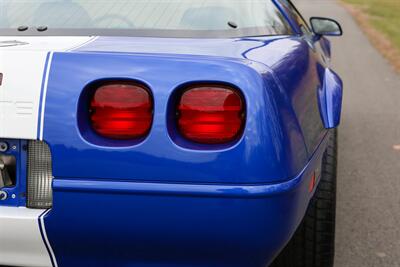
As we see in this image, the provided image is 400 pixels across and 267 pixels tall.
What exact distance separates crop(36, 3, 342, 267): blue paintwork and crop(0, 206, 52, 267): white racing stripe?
0.05 m

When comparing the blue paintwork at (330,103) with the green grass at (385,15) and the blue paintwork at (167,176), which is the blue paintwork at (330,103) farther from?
the green grass at (385,15)

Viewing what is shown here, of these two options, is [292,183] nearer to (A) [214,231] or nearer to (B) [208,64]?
(A) [214,231]

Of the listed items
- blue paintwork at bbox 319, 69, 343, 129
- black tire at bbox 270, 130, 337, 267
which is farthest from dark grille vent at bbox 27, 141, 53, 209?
blue paintwork at bbox 319, 69, 343, 129

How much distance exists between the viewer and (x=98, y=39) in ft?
7.27

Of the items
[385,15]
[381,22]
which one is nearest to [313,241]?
[381,22]

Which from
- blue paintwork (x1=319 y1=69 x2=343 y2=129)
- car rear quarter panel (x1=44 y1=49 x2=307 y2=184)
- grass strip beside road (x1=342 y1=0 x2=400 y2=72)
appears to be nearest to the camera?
car rear quarter panel (x1=44 y1=49 x2=307 y2=184)

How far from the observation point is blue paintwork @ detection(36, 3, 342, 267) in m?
1.79

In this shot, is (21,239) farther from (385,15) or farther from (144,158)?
(385,15)

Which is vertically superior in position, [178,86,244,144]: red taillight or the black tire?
[178,86,244,144]: red taillight

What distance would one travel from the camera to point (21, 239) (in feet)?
6.16

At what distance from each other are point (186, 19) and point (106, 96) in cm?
83

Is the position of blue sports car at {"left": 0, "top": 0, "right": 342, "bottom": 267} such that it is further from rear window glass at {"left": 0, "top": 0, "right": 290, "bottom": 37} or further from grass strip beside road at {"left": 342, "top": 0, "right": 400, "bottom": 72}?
grass strip beside road at {"left": 342, "top": 0, "right": 400, "bottom": 72}

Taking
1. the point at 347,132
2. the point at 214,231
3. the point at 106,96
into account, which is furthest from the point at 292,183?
the point at 347,132

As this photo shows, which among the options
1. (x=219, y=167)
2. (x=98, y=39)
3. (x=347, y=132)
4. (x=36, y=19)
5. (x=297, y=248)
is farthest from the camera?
(x=347, y=132)
